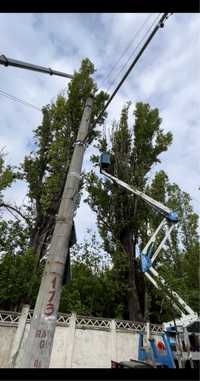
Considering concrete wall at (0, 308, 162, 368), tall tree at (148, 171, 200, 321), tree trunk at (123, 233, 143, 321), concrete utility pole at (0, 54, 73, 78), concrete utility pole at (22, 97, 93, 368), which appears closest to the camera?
concrete utility pole at (22, 97, 93, 368)

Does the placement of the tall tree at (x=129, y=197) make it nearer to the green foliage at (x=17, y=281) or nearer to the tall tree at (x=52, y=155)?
the tall tree at (x=52, y=155)

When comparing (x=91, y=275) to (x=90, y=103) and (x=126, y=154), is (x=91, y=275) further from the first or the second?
(x=90, y=103)

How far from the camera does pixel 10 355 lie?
4426 millimetres

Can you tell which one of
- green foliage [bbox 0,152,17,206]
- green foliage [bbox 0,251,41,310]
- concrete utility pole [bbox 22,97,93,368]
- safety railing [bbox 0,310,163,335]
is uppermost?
green foliage [bbox 0,152,17,206]

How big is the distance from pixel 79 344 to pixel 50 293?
4.74 meters

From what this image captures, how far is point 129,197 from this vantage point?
347 inches

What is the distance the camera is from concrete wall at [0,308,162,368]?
4.56 metres

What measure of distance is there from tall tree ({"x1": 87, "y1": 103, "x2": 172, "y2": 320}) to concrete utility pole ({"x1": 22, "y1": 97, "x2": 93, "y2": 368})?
23.2ft

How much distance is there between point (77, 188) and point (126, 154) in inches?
306

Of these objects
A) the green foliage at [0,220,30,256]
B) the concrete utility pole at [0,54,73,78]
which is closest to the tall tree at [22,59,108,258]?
the green foliage at [0,220,30,256]

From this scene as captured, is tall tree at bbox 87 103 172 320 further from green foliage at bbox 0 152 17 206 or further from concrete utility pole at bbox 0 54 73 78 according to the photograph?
concrete utility pole at bbox 0 54 73 78

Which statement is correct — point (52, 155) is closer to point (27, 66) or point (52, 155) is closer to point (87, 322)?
point (87, 322)
